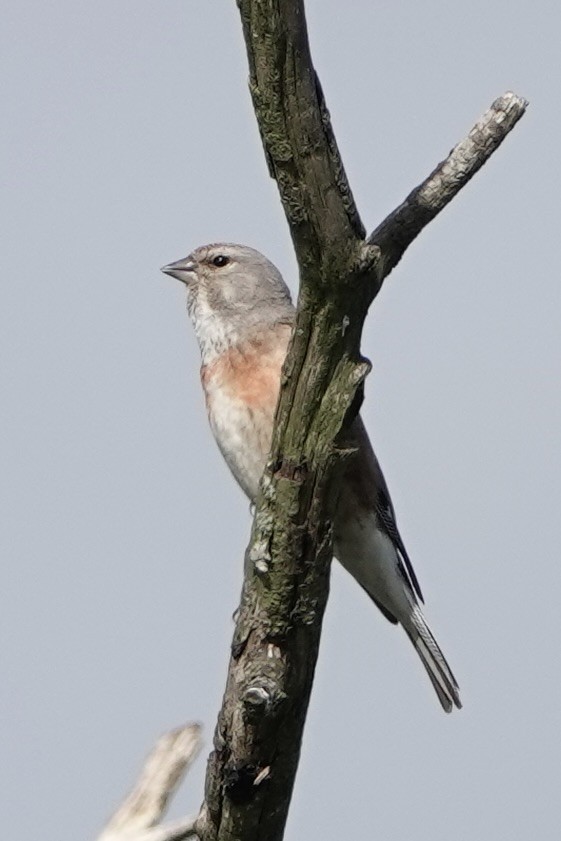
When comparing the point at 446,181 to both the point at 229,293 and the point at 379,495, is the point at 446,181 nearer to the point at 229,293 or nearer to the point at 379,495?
the point at 379,495

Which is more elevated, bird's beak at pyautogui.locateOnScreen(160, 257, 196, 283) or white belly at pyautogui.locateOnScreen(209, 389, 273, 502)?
bird's beak at pyautogui.locateOnScreen(160, 257, 196, 283)

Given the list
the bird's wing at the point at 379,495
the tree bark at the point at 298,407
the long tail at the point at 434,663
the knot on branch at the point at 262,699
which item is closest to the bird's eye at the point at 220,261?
the bird's wing at the point at 379,495

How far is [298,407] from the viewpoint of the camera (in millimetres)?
5211

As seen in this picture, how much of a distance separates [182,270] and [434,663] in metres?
2.90

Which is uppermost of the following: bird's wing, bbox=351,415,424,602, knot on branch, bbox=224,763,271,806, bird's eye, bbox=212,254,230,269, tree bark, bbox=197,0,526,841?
bird's eye, bbox=212,254,230,269

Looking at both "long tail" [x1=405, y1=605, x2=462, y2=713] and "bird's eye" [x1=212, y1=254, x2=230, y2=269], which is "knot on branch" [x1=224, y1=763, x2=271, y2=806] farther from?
"bird's eye" [x1=212, y1=254, x2=230, y2=269]

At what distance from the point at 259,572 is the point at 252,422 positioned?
87.3 inches

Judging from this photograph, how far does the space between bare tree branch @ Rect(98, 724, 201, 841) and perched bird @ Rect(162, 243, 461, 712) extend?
1310 mm

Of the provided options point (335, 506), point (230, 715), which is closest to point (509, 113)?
point (335, 506)

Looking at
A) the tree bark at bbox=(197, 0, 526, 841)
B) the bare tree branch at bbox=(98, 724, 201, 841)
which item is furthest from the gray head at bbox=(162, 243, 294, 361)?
the tree bark at bbox=(197, 0, 526, 841)

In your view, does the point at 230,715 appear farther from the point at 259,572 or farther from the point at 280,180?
the point at 280,180

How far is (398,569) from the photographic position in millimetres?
8328

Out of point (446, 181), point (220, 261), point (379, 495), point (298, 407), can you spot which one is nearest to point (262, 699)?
point (298, 407)

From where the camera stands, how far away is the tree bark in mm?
4684
